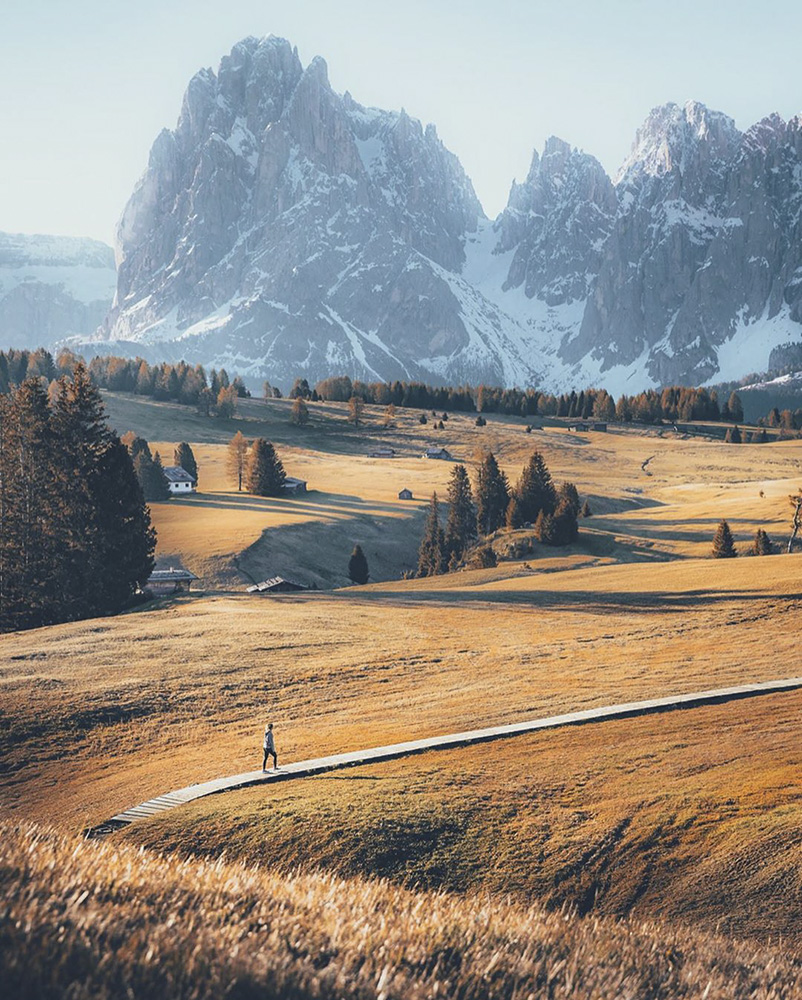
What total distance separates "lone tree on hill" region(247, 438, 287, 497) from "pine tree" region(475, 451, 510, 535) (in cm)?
3982

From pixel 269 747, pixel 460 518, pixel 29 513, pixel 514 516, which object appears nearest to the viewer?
pixel 269 747

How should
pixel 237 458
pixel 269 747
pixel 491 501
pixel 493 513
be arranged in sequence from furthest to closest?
pixel 237 458
pixel 491 501
pixel 493 513
pixel 269 747

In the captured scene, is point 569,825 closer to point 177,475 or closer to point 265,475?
point 265,475

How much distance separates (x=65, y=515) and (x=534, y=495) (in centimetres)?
6306

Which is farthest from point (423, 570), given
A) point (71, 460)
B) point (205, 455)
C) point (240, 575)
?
point (205, 455)

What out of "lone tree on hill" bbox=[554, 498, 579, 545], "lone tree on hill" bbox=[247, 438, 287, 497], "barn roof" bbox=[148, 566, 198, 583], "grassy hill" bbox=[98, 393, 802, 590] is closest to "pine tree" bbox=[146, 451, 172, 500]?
"grassy hill" bbox=[98, 393, 802, 590]

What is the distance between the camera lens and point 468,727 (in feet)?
115

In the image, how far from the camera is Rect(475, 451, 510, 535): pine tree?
11906cm

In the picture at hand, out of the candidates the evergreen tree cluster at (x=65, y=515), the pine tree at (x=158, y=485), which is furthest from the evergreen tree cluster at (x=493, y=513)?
the pine tree at (x=158, y=485)

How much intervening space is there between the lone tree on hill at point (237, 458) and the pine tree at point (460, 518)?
45934 mm

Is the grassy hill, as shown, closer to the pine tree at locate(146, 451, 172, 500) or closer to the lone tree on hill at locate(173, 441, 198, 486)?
the pine tree at locate(146, 451, 172, 500)

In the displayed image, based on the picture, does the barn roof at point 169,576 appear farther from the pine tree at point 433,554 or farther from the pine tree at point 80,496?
the pine tree at point 433,554

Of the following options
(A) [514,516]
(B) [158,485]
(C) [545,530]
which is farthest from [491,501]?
(B) [158,485]

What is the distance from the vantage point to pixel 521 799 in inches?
1055
